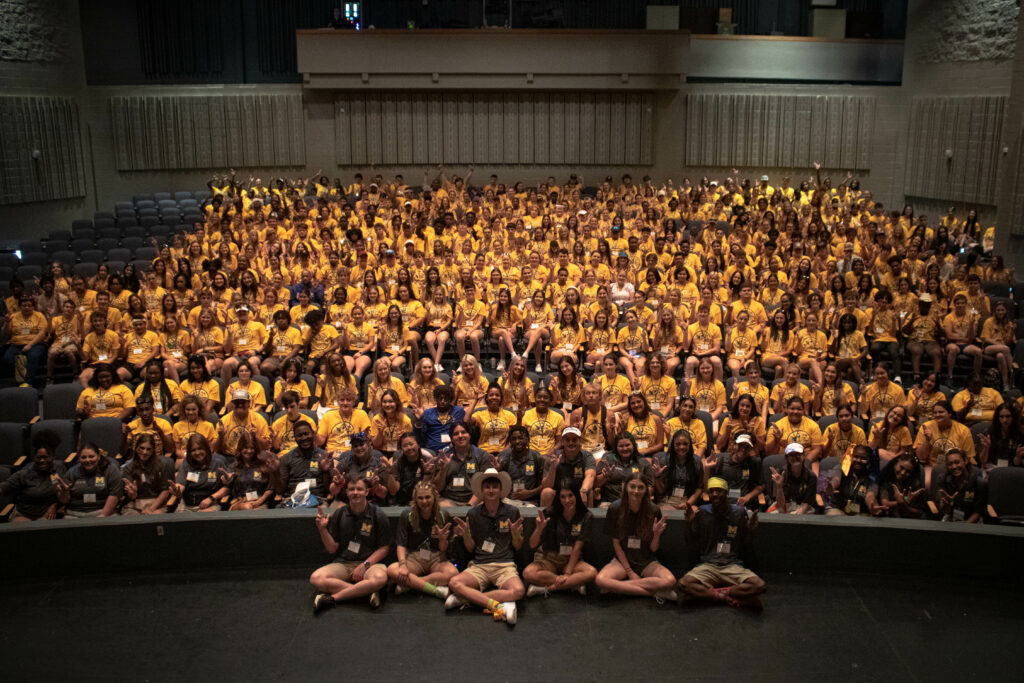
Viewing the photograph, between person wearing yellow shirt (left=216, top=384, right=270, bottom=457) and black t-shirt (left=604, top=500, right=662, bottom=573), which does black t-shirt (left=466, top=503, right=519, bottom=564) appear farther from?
person wearing yellow shirt (left=216, top=384, right=270, bottom=457)

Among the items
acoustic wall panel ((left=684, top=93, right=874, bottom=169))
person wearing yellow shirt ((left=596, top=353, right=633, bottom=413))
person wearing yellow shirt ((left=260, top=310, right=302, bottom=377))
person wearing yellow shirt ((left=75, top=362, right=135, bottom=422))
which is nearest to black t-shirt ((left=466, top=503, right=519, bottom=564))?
person wearing yellow shirt ((left=596, top=353, right=633, bottom=413))

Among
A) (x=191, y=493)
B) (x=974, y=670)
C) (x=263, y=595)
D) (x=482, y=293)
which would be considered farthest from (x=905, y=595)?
(x=482, y=293)

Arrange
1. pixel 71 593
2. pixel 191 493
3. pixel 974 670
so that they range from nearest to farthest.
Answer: pixel 974 670 < pixel 71 593 < pixel 191 493

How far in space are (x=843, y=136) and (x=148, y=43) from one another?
1658 centimetres

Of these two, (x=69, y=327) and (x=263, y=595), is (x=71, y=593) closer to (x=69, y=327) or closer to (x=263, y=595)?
(x=263, y=595)

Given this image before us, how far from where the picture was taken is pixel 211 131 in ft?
68.6

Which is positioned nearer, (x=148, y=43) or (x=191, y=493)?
(x=191, y=493)

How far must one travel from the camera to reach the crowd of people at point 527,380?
21.9 ft

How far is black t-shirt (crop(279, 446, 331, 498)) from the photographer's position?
7504mm

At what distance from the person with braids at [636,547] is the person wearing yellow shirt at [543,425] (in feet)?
5.21

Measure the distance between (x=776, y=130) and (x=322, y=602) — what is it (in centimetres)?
1846

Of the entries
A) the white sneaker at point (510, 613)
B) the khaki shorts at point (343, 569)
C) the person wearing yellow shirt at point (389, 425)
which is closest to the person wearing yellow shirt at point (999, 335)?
the person wearing yellow shirt at point (389, 425)

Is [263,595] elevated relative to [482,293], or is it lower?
lower

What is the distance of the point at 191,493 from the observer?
755 centimetres
